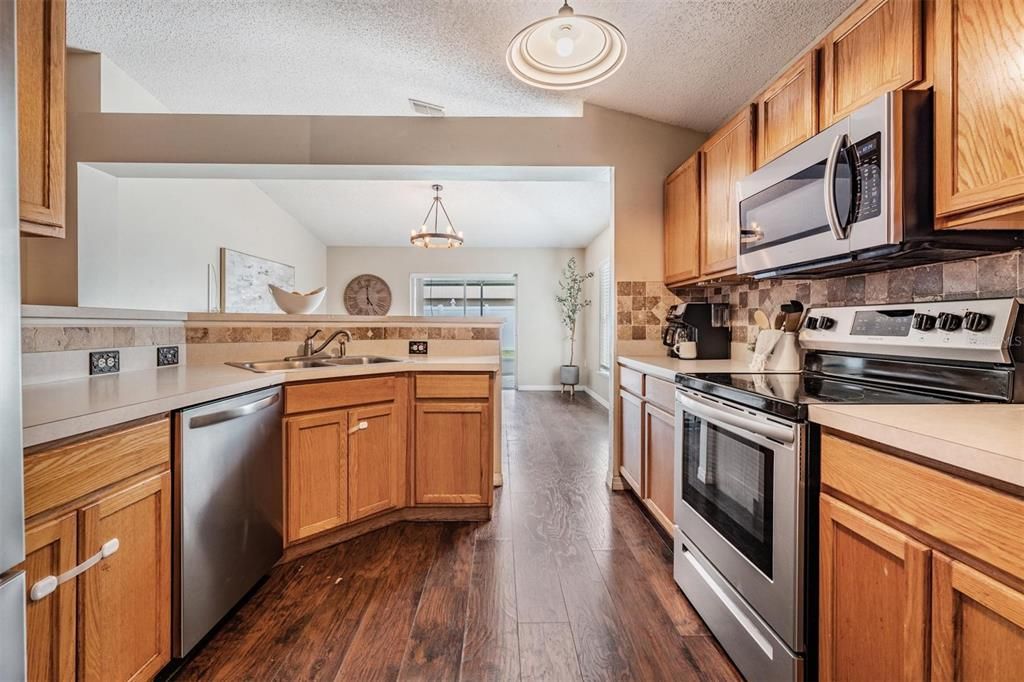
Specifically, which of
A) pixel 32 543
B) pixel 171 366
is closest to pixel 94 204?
pixel 171 366

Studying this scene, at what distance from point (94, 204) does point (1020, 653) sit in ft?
14.6

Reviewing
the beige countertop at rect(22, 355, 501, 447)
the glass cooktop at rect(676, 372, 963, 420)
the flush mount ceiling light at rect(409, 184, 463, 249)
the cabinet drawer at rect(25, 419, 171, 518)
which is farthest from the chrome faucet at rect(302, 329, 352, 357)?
the flush mount ceiling light at rect(409, 184, 463, 249)

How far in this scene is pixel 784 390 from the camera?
139cm

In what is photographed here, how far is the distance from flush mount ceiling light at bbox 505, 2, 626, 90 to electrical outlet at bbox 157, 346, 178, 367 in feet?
6.80

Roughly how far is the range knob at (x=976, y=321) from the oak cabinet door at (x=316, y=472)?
7.32 feet

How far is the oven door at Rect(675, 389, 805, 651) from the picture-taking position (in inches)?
45.9

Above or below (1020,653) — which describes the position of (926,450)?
above

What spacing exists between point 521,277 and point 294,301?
5.61 metres

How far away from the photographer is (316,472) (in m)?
2.01

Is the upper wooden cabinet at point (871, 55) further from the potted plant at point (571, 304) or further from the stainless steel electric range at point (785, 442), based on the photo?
the potted plant at point (571, 304)

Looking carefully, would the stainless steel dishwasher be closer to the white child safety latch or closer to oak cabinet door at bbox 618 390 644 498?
the white child safety latch

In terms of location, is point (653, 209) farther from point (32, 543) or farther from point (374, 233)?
point (374, 233)

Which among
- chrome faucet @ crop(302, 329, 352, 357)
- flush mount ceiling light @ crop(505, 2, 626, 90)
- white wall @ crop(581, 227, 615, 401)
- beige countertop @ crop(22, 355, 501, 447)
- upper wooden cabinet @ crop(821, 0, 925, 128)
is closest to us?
beige countertop @ crop(22, 355, 501, 447)

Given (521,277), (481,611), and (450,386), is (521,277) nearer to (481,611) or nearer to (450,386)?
(450,386)
